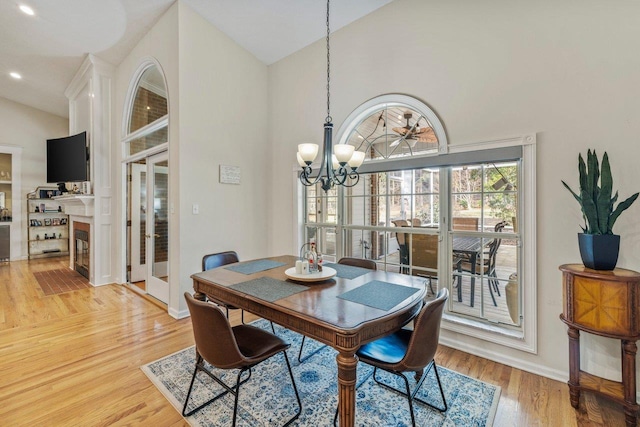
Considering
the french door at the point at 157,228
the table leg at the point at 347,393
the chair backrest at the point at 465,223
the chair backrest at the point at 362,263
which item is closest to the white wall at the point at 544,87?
the chair backrest at the point at 465,223

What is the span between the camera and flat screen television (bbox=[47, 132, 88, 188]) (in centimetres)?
468

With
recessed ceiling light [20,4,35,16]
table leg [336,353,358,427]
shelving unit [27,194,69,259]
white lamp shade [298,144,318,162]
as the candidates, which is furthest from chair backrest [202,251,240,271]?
shelving unit [27,194,69,259]

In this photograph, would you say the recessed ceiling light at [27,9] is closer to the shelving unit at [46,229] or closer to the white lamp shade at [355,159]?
the white lamp shade at [355,159]

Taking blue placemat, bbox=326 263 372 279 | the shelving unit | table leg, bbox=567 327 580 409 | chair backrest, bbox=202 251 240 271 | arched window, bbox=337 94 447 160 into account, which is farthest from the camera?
the shelving unit

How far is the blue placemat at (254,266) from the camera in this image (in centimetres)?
237

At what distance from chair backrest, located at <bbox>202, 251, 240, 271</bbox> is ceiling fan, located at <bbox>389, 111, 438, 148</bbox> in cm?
208

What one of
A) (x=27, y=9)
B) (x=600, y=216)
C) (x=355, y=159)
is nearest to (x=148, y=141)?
(x=27, y=9)

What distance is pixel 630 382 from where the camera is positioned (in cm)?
169

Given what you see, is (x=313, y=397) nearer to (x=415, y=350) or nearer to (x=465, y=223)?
(x=415, y=350)

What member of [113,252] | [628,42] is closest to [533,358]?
[628,42]

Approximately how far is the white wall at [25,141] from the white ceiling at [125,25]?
244cm

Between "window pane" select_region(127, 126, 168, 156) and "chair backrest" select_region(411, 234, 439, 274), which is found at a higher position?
"window pane" select_region(127, 126, 168, 156)

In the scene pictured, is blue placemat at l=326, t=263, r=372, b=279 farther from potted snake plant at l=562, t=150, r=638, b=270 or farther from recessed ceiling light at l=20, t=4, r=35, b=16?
Answer: recessed ceiling light at l=20, t=4, r=35, b=16

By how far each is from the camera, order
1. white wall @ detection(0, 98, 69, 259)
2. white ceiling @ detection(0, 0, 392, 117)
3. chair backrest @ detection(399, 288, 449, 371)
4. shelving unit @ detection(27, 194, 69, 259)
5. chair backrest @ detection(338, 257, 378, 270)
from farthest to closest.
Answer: shelving unit @ detection(27, 194, 69, 259) < white wall @ detection(0, 98, 69, 259) < white ceiling @ detection(0, 0, 392, 117) < chair backrest @ detection(338, 257, 378, 270) < chair backrest @ detection(399, 288, 449, 371)
